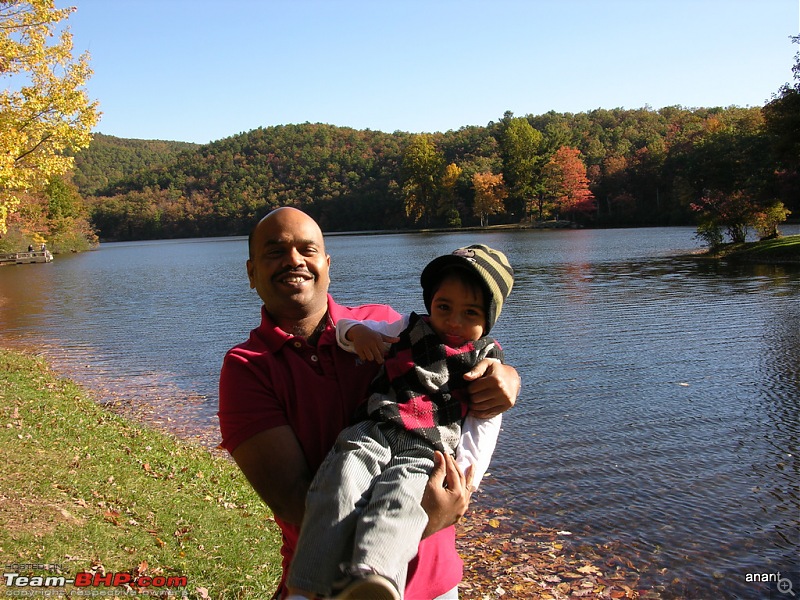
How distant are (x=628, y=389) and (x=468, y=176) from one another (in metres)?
89.6

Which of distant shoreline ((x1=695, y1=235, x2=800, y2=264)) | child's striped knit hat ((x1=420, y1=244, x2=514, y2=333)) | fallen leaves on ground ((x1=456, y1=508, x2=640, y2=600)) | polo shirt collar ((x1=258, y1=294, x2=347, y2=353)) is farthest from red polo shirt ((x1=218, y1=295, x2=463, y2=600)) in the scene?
distant shoreline ((x1=695, y1=235, x2=800, y2=264))

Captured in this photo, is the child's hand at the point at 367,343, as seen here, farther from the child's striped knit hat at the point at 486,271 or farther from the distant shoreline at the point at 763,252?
the distant shoreline at the point at 763,252

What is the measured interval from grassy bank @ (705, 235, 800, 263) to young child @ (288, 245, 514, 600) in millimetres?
32406

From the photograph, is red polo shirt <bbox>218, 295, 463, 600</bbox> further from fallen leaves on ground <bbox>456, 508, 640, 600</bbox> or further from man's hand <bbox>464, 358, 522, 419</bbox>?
fallen leaves on ground <bbox>456, 508, 640, 600</bbox>

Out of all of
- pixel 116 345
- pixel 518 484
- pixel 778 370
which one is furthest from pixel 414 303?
pixel 518 484

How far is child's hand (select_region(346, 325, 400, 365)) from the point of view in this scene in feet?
7.24

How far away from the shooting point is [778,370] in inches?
486

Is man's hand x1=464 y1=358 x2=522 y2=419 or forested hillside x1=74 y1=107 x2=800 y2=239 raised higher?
forested hillside x1=74 y1=107 x2=800 y2=239

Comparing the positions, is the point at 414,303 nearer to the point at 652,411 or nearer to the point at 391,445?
the point at 652,411

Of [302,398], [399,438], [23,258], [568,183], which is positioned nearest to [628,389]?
[399,438]

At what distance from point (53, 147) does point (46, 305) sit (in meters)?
18.1

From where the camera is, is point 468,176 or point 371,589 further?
point 468,176

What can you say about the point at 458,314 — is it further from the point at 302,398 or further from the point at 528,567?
the point at 528,567

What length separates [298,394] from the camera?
2.13m
